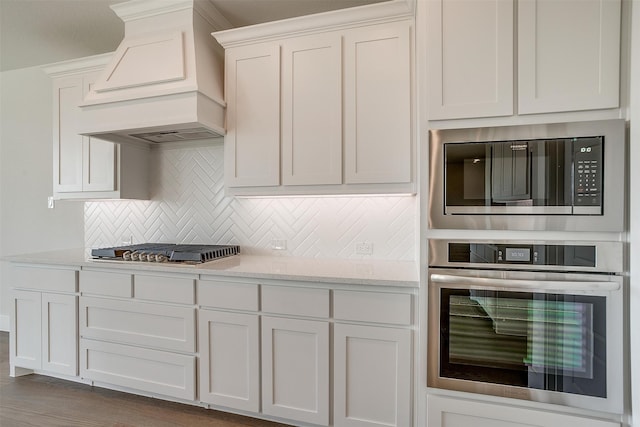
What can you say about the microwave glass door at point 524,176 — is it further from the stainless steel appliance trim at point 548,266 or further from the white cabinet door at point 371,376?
the white cabinet door at point 371,376

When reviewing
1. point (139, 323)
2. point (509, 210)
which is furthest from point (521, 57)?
point (139, 323)

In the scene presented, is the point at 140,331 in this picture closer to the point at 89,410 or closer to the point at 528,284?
the point at 89,410

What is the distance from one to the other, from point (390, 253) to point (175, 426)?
181 cm

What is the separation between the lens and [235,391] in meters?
1.97

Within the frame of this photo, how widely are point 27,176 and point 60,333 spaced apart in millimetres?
2125

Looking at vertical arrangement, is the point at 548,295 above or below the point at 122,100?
below

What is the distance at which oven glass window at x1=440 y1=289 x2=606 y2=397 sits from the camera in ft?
4.52

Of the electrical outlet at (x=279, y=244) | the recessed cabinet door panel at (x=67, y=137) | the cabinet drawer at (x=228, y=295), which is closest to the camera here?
the cabinet drawer at (x=228, y=295)

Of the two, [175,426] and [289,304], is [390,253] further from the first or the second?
[175,426]

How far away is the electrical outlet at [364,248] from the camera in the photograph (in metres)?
2.36

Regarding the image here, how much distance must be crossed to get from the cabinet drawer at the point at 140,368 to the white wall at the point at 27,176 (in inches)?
58.2

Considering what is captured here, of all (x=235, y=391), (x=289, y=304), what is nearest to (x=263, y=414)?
(x=235, y=391)

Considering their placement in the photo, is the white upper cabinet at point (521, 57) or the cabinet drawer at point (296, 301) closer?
the white upper cabinet at point (521, 57)

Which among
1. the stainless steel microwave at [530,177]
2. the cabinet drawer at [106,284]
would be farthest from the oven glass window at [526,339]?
the cabinet drawer at [106,284]
